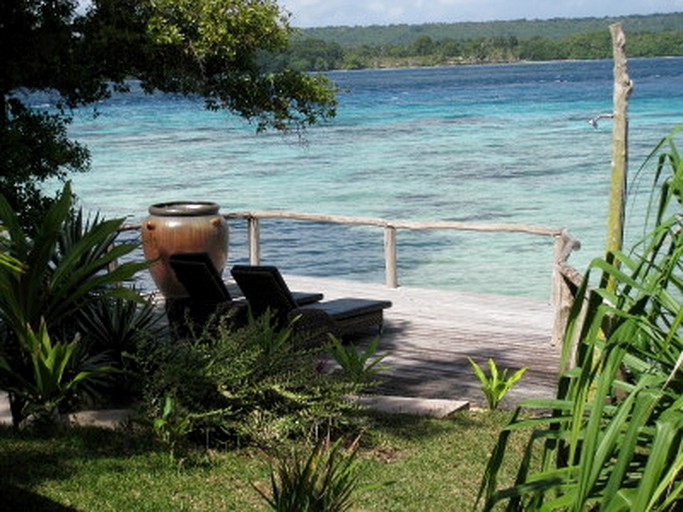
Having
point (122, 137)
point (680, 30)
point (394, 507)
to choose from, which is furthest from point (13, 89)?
point (680, 30)

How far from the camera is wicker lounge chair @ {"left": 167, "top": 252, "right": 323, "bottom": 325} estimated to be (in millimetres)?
8312

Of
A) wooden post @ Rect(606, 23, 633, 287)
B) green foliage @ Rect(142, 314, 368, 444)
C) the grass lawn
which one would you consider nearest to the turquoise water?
wooden post @ Rect(606, 23, 633, 287)

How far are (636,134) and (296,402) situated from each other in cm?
4203

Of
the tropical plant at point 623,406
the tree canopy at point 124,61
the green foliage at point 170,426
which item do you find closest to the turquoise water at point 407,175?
the tree canopy at point 124,61

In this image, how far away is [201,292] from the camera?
8.52 metres

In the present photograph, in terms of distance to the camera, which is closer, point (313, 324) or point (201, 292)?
point (313, 324)

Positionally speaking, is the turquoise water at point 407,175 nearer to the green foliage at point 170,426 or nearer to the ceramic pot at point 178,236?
the ceramic pot at point 178,236

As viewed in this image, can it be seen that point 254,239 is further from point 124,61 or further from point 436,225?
point 124,61

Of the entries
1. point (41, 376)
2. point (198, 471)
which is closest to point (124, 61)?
point (41, 376)

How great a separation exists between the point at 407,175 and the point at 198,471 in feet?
102

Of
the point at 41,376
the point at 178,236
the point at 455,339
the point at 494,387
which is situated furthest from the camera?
the point at 178,236

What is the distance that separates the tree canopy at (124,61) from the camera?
873 cm

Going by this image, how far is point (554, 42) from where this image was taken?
13100cm

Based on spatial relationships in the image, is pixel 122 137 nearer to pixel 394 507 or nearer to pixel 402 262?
pixel 402 262
